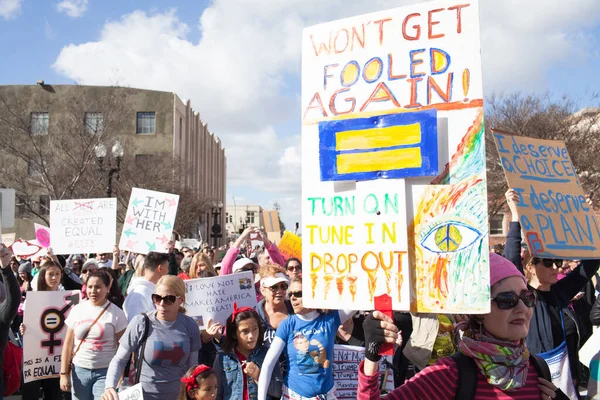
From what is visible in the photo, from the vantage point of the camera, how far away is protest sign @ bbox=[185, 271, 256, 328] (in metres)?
5.83

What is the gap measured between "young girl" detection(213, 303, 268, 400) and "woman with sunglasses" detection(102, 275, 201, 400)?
279 mm

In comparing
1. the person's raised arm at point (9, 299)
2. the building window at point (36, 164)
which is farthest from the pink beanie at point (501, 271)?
the building window at point (36, 164)

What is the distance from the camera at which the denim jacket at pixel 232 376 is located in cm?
461

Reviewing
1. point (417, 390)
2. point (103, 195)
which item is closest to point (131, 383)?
point (417, 390)

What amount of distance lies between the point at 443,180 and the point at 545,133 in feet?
79.7

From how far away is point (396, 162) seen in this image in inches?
97.5

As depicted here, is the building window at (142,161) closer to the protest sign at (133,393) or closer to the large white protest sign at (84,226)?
the large white protest sign at (84,226)

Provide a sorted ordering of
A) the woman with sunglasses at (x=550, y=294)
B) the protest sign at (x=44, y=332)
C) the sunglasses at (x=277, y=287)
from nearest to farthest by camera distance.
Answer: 1. the woman with sunglasses at (x=550, y=294)
2. the sunglasses at (x=277, y=287)
3. the protest sign at (x=44, y=332)

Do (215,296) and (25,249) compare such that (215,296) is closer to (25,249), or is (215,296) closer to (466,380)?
(466,380)

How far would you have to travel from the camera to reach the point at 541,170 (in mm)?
3867

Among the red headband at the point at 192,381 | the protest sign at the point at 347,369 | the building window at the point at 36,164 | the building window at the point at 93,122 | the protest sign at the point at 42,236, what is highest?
the building window at the point at 93,122

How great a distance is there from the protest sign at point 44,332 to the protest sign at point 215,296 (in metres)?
1.70

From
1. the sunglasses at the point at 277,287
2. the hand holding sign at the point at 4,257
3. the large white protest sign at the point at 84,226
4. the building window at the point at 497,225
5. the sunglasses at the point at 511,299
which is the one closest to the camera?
the sunglasses at the point at 511,299

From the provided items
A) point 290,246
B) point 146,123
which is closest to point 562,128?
point 290,246
